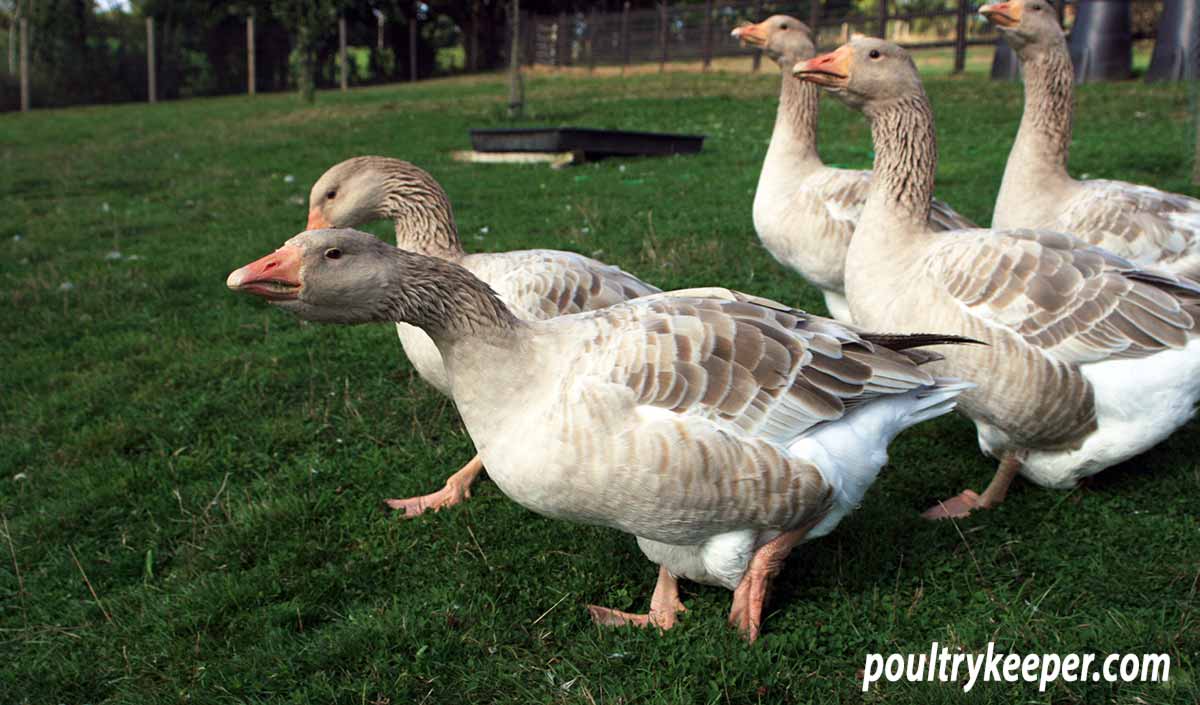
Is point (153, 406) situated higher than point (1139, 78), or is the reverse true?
point (1139, 78)

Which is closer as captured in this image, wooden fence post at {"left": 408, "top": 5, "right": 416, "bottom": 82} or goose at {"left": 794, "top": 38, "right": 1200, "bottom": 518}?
goose at {"left": 794, "top": 38, "right": 1200, "bottom": 518}

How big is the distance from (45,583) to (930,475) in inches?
153

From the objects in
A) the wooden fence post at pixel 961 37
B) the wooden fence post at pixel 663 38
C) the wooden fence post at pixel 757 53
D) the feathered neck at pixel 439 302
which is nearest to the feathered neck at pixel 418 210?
the feathered neck at pixel 439 302

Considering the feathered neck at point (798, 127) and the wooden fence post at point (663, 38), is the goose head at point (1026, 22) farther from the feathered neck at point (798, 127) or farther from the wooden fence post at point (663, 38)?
the wooden fence post at point (663, 38)

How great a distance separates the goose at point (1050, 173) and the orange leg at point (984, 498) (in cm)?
165

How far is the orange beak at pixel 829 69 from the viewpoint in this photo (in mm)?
4180

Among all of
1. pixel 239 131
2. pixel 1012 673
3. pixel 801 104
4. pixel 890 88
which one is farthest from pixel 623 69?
pixel 1012 673

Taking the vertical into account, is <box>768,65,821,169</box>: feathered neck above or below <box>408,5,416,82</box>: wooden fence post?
below

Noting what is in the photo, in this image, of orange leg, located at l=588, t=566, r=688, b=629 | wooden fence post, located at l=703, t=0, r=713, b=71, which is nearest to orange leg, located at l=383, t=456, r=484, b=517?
orange leg, located at l=588, t=566, r=688, b=629

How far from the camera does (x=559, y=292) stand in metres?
3.98

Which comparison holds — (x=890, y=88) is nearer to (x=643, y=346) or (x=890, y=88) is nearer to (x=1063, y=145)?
(x=1063, y=145)

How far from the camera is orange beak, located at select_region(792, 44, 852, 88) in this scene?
13.7 feet

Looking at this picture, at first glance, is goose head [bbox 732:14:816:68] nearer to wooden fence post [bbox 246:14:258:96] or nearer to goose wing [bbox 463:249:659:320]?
goose wing [bbox 463:249:659:320]

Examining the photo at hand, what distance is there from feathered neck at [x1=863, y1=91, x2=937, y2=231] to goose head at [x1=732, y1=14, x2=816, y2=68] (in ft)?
8.22
